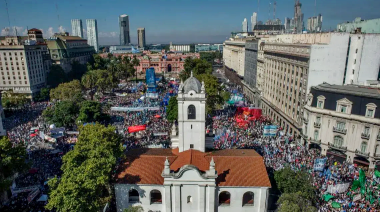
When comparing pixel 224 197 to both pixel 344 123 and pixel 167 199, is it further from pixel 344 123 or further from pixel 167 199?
pixel 344 123

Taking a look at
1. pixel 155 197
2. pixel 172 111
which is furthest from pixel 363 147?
pixel 172 111

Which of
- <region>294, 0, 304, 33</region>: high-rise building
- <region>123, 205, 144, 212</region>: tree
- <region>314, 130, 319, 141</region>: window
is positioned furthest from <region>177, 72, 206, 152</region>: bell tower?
<region>294, 0, 304, 33</region>: high-rise building

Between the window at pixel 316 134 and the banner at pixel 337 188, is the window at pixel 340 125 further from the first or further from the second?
the banner at pixel 337 188

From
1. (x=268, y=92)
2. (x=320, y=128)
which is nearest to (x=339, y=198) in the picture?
(x=320, y=128)

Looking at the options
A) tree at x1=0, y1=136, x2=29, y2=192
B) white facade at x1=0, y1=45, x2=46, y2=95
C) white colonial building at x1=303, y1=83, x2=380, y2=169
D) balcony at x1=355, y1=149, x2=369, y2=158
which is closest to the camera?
tree at x1=0, y1=136, x2=29, y2=192

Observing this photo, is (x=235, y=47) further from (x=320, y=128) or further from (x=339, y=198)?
(x=339, y=198)

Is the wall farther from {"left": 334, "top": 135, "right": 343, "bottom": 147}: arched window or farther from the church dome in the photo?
the church dome

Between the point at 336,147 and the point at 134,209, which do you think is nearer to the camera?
the point at 134,209
